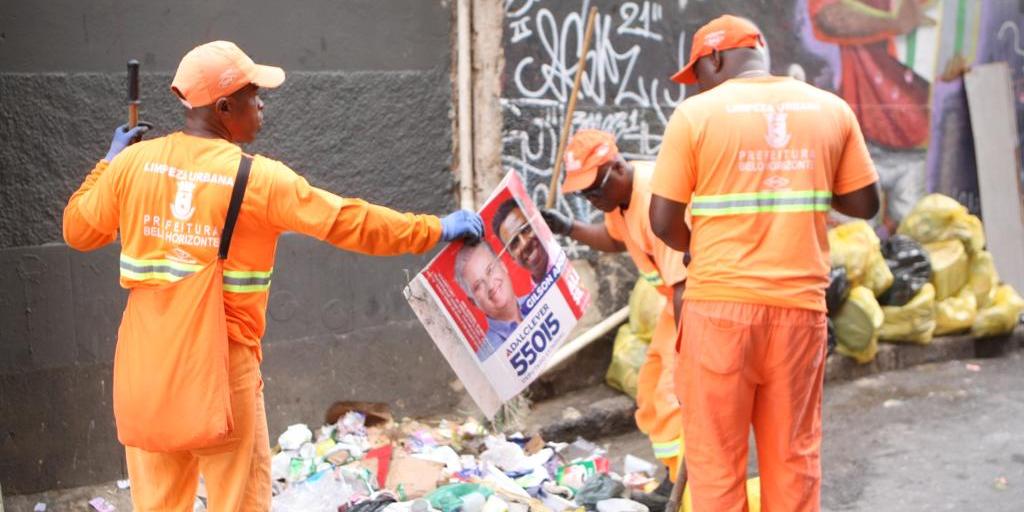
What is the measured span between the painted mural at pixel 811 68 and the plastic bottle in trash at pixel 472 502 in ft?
6.47

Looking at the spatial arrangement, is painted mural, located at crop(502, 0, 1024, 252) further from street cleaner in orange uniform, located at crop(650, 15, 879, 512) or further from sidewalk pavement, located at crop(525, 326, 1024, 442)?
street cleaner in orange uniform, located at crop(650, 15, 879, 512)

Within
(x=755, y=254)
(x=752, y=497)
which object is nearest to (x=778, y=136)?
(x=755, y=254)

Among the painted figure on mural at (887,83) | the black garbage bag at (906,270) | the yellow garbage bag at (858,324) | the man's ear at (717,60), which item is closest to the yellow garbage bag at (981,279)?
the black garbage bag at (906,270)

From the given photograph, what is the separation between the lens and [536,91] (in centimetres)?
569

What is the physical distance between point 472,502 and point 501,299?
2.56 ft

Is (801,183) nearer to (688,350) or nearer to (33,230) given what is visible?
(688,350)

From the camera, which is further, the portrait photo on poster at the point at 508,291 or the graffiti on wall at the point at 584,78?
the graffiti on wall at the point at 584,78

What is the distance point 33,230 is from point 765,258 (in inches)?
114

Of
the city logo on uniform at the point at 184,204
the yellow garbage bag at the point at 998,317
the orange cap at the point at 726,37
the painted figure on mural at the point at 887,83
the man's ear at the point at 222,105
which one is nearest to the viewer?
the city logo on uniform at the point at 184,204

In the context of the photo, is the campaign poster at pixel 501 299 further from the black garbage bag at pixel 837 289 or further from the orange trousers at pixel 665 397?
the black garbage bag at pixel 837 289

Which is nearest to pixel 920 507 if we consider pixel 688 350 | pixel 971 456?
pixel 971 456

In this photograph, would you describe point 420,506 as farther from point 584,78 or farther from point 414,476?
point 584,78

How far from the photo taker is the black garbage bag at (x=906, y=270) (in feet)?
22.5

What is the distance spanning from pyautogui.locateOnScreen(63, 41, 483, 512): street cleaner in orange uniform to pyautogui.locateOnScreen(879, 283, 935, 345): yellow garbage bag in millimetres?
4567
